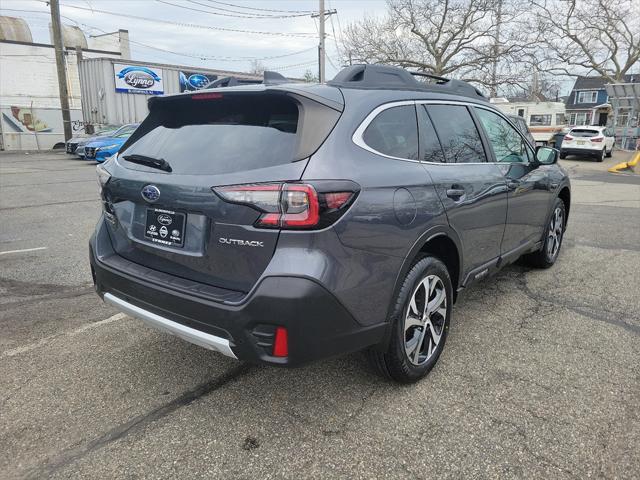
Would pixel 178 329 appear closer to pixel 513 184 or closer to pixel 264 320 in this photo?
pixel 264 320

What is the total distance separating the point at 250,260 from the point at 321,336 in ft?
1.58

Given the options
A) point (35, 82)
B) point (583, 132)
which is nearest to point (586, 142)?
point (583, 132)

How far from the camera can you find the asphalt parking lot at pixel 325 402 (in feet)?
7.63

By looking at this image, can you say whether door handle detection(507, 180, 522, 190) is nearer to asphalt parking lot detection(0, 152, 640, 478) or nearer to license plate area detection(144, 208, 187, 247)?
asphalt parking lot detection(0, 152, 640, 478)

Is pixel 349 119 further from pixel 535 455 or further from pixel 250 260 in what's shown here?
pixel 535 455

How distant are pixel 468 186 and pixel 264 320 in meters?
1.79

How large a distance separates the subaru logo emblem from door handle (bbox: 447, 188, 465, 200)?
1.70m

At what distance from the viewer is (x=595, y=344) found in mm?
3547

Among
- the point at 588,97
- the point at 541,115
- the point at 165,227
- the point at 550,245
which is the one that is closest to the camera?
the point at 165,227

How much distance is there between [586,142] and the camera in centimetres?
2298

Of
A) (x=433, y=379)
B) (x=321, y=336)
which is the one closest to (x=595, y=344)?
(x=433, y=379)

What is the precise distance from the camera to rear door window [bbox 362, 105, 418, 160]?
2.69 m

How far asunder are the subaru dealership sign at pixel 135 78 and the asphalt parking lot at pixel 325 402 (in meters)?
22.2

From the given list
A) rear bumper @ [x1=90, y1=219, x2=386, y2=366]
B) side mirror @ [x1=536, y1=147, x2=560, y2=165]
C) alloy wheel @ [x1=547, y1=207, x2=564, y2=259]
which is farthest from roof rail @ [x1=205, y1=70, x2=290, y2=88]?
alloy wheel @ [x1=547, y1=207, x2=564, y2=259]
